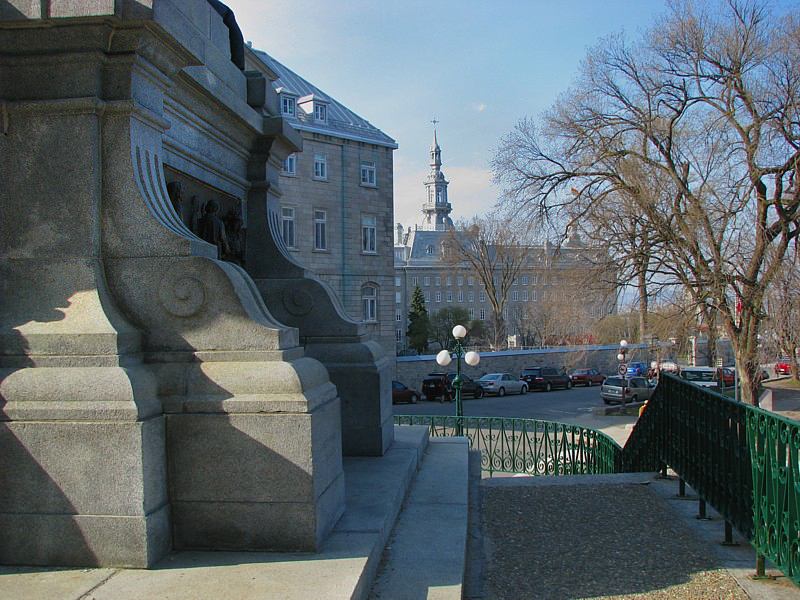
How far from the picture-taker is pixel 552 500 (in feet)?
21.2

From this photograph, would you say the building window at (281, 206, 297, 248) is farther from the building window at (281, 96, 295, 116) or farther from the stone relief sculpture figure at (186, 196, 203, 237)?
the stone relief sculpture figure at (186, 196, 203, 237)

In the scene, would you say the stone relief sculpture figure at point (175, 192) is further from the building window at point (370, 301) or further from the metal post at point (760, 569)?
the building window at point (370, 301)

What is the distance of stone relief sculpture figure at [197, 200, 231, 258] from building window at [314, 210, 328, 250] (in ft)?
103

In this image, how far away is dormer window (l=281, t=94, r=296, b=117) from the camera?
36.3 m

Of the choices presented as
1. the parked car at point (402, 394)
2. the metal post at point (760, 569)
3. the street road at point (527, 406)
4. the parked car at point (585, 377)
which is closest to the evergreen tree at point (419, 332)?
the parked car at point (585, 377)

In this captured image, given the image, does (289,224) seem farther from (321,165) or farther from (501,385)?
(501,385)

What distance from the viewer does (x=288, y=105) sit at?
120ft

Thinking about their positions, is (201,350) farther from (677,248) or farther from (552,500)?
(677,248)

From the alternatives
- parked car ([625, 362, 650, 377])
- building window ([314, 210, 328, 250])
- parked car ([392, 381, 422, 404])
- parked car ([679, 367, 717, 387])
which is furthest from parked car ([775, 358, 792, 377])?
building window ([314, 210, 328, 250])

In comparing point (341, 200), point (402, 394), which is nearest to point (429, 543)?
point (402, 394)

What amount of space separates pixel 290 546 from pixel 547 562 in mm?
1909

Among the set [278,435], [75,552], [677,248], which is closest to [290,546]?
[278,435]

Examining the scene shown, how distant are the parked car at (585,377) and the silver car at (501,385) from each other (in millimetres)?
6109

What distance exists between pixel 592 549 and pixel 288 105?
112ft
